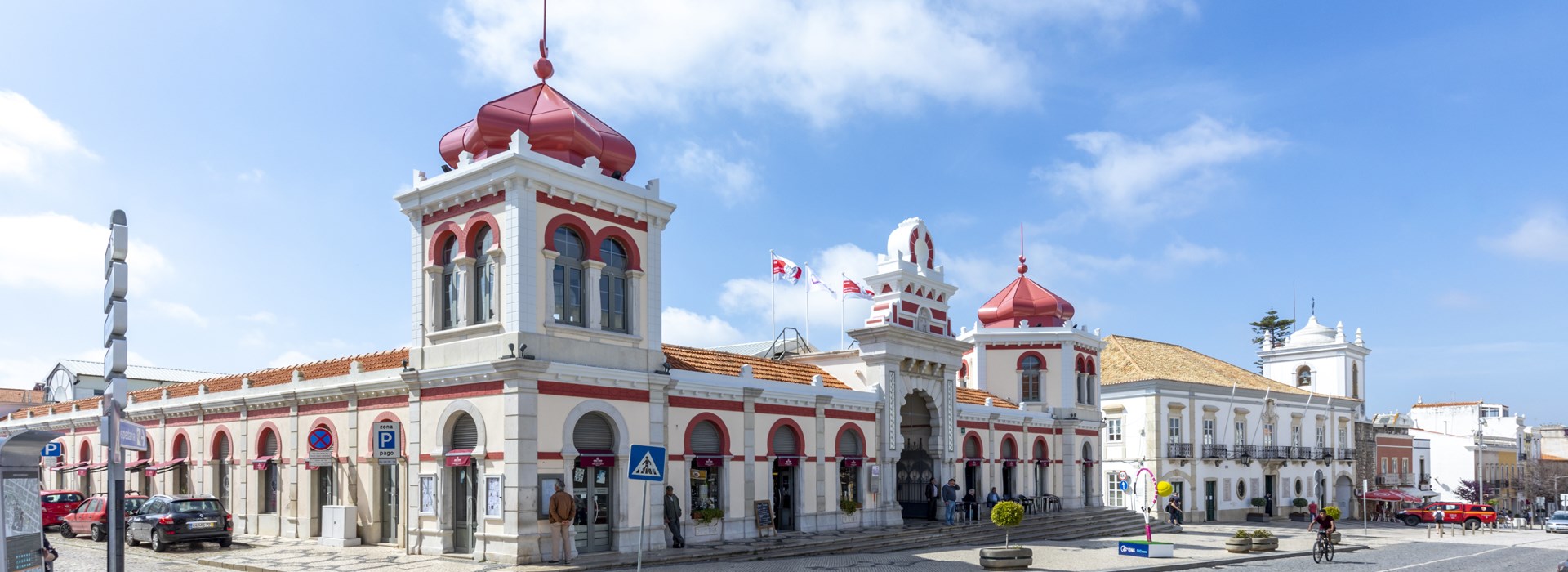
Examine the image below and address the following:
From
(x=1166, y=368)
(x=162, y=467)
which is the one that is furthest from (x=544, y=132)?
(x=1166, y=368)

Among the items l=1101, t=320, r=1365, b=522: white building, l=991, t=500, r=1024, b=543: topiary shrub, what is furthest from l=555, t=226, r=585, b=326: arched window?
l=1101, t=320, r=1365, b=522: white building

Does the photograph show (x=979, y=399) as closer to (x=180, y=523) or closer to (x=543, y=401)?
(x=543, y=401)

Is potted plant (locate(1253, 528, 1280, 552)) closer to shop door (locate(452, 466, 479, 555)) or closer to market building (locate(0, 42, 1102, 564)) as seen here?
market building (locate(0, 42, 1102, 564))

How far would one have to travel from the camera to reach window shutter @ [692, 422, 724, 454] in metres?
25.9

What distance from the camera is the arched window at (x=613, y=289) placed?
78.2 feet

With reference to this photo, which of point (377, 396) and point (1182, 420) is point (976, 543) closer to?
point (377, 396)

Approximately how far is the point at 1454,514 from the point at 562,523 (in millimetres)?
48239

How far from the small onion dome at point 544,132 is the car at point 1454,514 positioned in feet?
137

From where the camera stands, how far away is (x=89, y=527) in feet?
91.8

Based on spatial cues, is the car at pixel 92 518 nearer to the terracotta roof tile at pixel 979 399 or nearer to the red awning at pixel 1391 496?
the terracotta roof tile at pixel 979 399

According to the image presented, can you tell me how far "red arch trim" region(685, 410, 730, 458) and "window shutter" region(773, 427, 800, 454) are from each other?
6.34ft

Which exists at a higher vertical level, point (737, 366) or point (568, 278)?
point (568, 278)

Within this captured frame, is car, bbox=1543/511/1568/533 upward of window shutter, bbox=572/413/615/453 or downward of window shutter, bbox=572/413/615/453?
downward

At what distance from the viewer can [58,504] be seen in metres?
30.9
